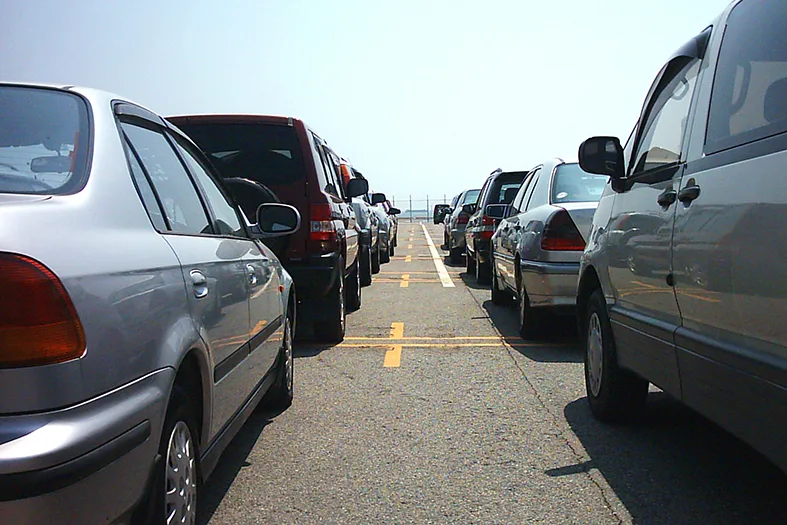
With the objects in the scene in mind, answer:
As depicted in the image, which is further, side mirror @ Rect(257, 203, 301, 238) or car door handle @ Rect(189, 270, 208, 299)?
side mirror @ Rect(257, 203, 301, 238)

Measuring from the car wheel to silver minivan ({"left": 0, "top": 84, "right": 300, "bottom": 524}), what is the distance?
1326mm

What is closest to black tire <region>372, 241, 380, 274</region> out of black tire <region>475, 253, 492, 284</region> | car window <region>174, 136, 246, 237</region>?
black tire <region>475, 253, 492, 284</region>

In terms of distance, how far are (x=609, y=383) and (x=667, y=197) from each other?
143cm

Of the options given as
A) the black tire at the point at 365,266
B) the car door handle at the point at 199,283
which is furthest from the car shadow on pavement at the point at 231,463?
Result: the black tire at the point at 365,266

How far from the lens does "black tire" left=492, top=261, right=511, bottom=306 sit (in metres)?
10.5

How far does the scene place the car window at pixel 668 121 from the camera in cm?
397

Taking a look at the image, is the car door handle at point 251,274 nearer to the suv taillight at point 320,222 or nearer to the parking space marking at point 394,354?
the parking space marking at point 394,354

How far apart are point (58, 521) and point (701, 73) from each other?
127 inches

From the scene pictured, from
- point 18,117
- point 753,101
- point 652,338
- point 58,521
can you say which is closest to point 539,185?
point 652,338

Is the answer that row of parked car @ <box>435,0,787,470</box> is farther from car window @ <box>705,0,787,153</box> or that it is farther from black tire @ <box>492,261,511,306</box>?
black tire @ <box>492,261,511,306</box>

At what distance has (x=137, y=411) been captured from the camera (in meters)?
2.38

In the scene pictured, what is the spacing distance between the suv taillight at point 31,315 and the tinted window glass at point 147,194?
2.63 feet

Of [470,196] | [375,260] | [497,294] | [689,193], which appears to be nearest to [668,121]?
[689,193]

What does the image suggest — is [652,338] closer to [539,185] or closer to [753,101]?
[753,101]
